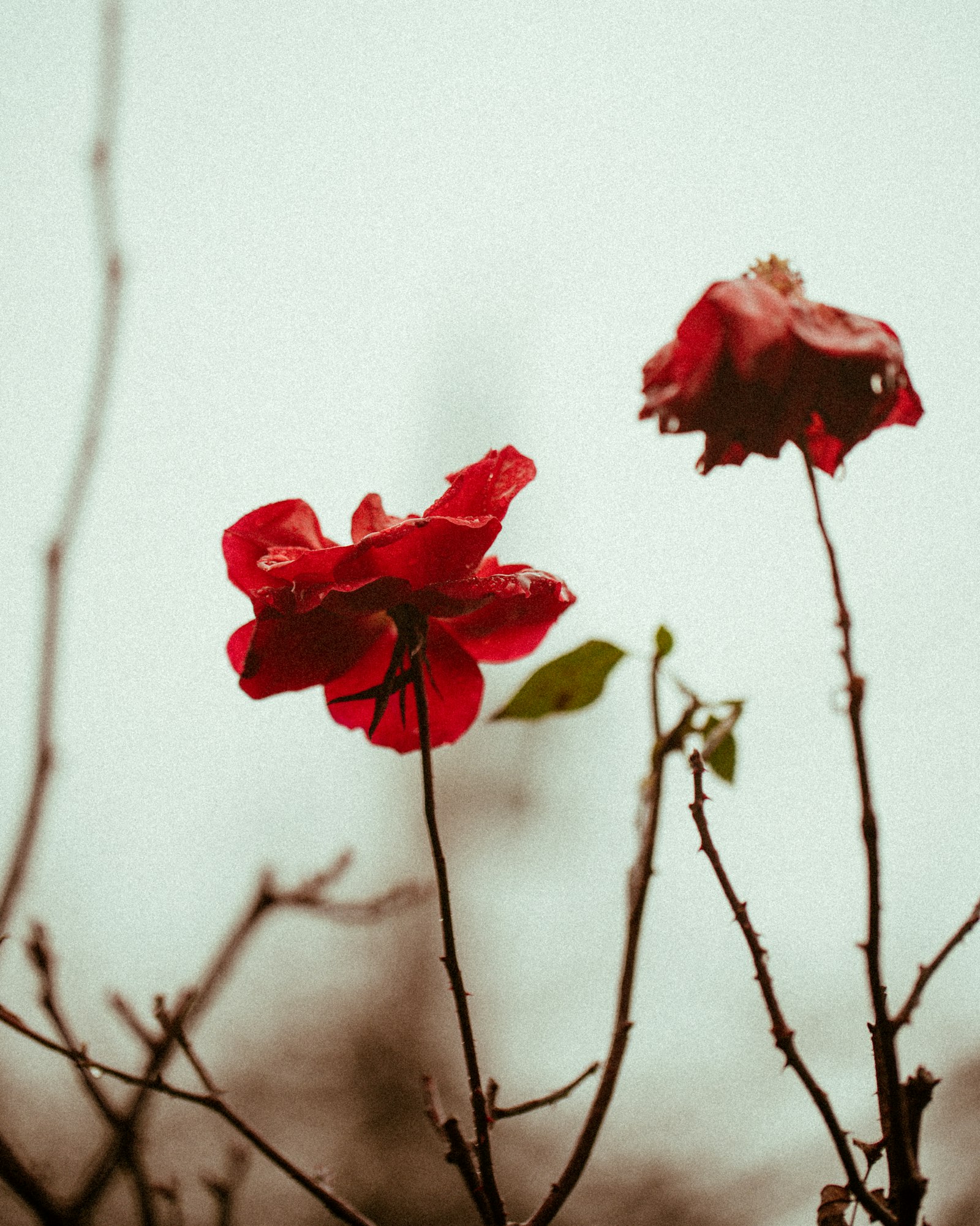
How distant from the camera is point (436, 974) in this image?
4.74 metres

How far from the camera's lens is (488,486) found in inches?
34.4

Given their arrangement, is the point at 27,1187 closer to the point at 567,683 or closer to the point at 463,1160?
the point at 463,1160

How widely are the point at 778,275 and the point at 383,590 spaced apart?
1.42 ft

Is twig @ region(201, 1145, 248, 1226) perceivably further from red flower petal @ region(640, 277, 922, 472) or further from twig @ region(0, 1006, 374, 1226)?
red flower petal @ region(640, 277, 922, 472)

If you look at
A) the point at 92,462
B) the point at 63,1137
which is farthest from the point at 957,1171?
the point at 63,1137

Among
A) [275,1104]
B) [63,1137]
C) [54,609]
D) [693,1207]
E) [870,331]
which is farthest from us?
[275,1104]

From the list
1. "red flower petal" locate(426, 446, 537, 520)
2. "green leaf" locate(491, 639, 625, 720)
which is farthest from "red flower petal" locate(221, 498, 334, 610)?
"green leaf" locate(491, 639, 625, 720)

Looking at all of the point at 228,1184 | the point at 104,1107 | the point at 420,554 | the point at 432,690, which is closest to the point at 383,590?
the point at 420,554

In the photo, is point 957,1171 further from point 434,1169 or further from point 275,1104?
point 275,1104

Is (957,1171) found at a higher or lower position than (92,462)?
lower

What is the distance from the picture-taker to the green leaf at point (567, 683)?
3.28 ft

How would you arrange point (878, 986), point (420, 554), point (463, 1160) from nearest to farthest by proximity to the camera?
1. point (878, 986)
2. point (463, 1160)
3. point (420, 554)

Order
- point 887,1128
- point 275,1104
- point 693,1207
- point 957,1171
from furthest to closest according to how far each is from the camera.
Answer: point 275,1104, point 693,1207, point 957,1171, point 887,1128

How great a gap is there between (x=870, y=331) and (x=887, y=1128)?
50 centimetres
